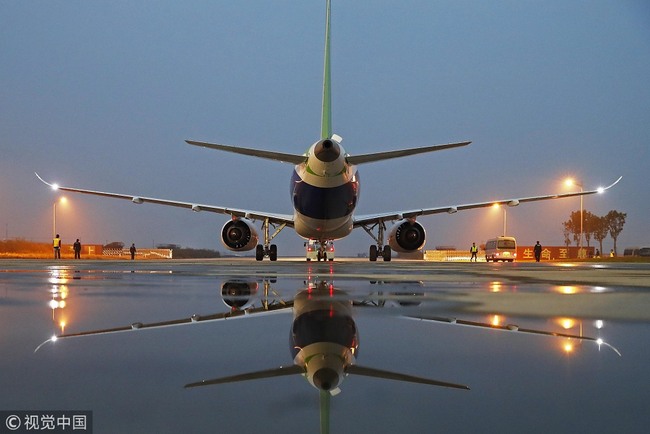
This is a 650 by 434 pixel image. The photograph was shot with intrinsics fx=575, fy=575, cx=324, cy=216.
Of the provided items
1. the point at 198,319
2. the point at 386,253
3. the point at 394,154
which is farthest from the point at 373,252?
the point at 198,319

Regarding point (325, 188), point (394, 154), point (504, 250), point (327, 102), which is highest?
point (327, 102)

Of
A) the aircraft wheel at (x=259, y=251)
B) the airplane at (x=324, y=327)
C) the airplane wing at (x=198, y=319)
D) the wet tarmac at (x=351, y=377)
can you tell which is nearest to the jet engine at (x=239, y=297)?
the airplane at (x=324, y=327)

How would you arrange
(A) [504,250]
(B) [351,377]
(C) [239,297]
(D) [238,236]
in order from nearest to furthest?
1. (B) [351,377]
2. (C) [239,297]
3. (D) [238,236]
4. (A) [504,250]

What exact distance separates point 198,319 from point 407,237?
21.1 m

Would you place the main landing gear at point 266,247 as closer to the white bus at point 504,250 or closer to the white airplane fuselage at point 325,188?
the white airplane fuselage at point 325,188

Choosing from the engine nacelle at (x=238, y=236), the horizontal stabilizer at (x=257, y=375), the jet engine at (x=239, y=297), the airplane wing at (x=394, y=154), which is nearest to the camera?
the horizontal stabilizer at (x=257, y=375)

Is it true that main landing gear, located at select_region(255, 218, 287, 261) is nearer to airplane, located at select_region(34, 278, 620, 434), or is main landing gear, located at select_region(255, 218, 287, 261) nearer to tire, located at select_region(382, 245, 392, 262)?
tire, located at select_region(382, 245, 392, 262)

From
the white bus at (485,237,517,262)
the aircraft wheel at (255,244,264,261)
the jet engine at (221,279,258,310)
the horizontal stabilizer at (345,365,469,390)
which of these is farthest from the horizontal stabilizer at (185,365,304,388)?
the white bus at (485,237,517,262)

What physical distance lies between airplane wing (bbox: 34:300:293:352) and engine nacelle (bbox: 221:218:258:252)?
62.5ft

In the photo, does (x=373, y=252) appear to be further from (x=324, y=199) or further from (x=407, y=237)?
(x=324, y=199)

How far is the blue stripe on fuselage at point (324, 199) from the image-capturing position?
63.8ft

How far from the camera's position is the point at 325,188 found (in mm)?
19219

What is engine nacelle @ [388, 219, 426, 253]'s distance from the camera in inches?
965

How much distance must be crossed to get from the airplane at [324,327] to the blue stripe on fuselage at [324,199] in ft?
41.8
